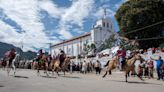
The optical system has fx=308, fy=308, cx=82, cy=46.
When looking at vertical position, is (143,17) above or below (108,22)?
A: below

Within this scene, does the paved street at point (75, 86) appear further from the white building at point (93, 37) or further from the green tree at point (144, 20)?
the white building at point (93, 37)

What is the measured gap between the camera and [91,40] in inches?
4313

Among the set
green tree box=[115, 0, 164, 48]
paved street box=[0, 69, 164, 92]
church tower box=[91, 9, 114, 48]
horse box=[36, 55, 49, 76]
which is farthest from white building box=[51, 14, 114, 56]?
paved street box=[0, 69, 164, 92]

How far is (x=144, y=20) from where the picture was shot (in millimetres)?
58188

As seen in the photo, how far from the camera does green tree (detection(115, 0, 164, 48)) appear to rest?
192 feet

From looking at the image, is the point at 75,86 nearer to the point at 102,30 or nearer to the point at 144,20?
the point at 144,20

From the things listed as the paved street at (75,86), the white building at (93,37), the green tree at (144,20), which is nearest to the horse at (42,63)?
the paved street at (75,86)

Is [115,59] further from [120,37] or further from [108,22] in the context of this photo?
[108,22]

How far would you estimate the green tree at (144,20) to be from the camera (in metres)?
58.4

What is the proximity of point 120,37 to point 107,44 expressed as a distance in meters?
4.37

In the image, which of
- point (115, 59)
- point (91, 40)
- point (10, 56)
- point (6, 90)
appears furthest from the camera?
point (91, 40)

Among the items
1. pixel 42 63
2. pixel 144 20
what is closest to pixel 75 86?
pixel 42 63

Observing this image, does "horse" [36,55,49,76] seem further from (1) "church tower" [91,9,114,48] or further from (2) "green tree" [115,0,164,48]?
(1) "church tower" [91,9,114,48]

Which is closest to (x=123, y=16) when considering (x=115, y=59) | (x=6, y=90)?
(x=115, y=59)
